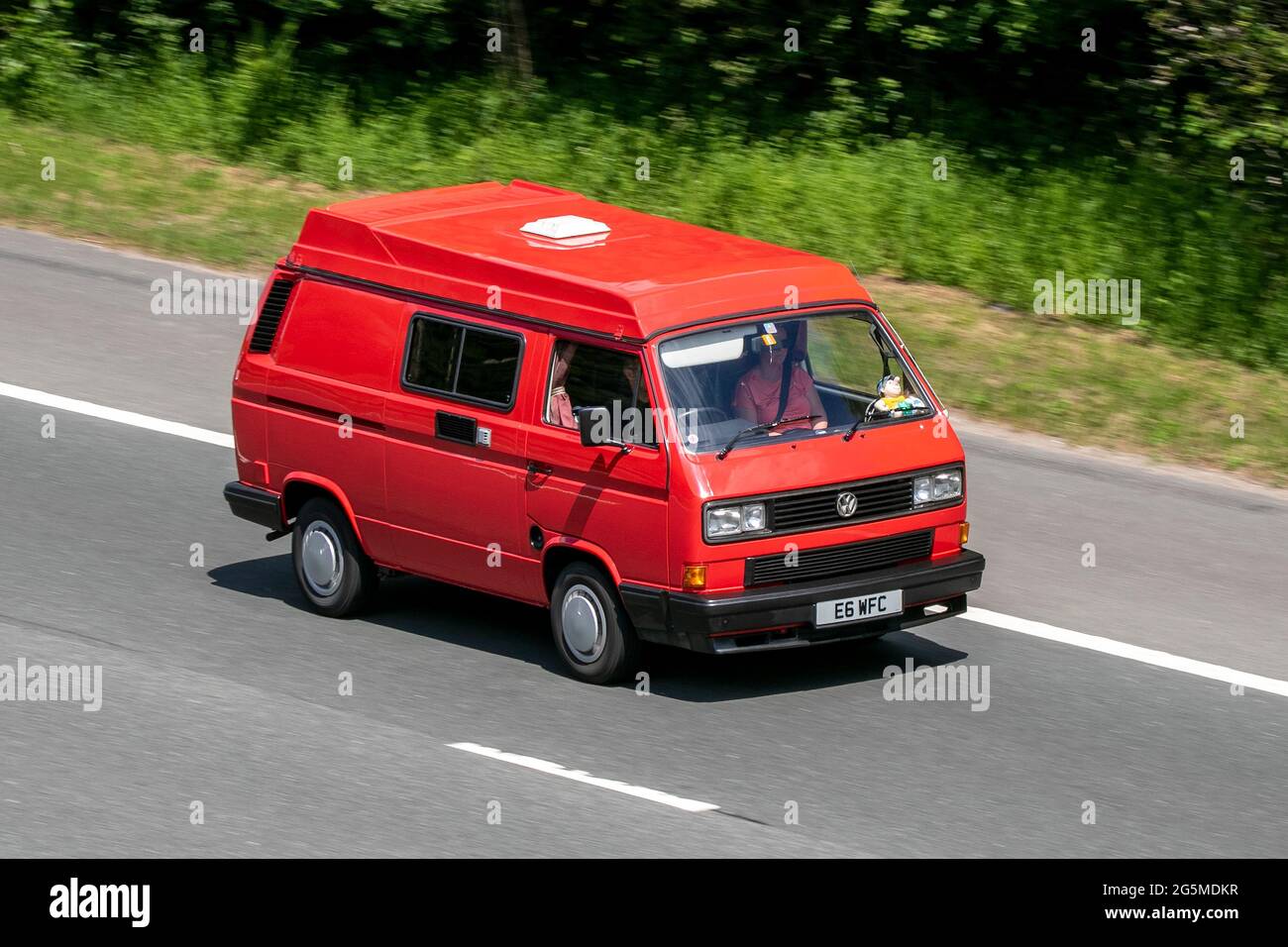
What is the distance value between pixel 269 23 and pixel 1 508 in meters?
12.0

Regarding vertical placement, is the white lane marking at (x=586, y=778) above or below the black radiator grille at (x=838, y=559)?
below

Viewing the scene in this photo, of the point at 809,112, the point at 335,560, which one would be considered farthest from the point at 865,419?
the point at 809,112

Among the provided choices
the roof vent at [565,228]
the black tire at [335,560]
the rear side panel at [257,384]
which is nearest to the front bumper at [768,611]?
the black tire at [335,560]

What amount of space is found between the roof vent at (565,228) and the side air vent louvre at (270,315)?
1.41 metres

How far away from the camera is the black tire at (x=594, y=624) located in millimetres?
9734

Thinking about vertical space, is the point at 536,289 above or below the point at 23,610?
above

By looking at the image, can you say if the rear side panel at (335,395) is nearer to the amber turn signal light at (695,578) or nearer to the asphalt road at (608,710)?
the asphalt road at (608,710)

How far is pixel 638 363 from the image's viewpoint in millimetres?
9586

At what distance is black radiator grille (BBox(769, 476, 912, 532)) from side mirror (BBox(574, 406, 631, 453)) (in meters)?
0.80

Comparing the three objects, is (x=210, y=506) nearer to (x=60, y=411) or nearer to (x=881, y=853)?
(x=60, y=411)

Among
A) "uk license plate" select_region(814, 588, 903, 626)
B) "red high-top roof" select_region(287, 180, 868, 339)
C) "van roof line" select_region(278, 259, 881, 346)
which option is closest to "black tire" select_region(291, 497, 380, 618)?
"van roof line" select_region(278, 259, 881, 346)

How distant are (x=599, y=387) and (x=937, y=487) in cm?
175

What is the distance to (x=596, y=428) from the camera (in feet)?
31.5

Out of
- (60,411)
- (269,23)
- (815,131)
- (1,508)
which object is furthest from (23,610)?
(269,23)
